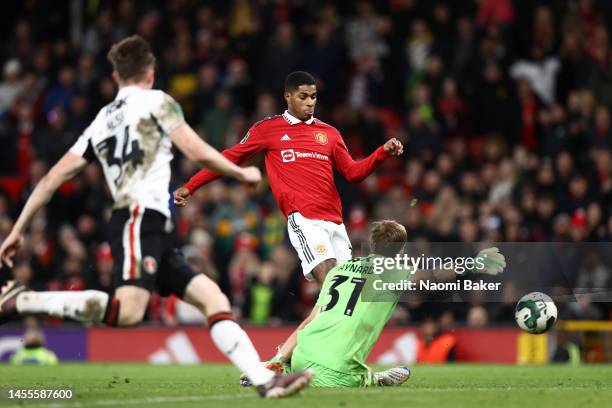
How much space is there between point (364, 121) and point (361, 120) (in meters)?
0.07

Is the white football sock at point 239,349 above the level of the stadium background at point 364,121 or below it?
below

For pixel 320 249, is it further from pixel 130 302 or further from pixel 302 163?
pixel 130 302

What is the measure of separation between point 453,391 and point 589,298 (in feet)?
24.9

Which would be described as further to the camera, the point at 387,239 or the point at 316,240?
the point at 316,240

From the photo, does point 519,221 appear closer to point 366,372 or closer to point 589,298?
point 589,298

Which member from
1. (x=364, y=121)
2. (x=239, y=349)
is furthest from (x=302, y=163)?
(x=364, y=121)

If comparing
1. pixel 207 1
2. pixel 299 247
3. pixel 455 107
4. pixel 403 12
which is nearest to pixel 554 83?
pixel 455 107

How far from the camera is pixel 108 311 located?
8.23 metres

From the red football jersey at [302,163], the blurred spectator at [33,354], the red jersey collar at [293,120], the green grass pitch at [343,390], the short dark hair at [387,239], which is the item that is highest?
the red jersey collar at [293,120]

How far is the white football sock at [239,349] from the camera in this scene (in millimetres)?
8344

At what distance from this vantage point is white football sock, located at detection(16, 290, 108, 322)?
326 inches

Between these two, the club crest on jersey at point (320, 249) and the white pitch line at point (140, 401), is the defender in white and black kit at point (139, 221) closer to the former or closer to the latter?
the white pitch line at point (140, 401)

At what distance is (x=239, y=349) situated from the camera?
8352 mm

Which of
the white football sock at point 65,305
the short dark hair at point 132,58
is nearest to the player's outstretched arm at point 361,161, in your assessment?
the short dark hair at point 132,58
